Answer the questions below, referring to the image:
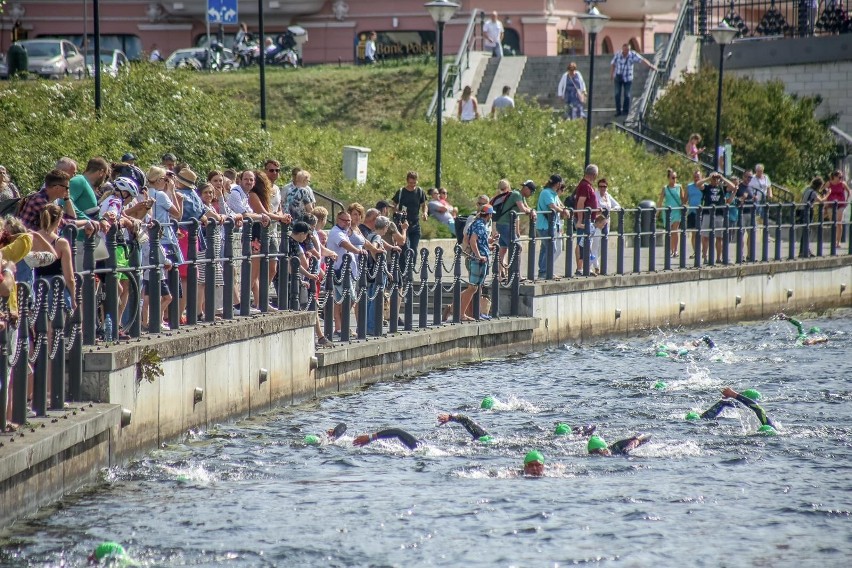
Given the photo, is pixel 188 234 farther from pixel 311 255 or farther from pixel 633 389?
pixel 633 389

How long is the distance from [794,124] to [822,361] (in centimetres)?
2020

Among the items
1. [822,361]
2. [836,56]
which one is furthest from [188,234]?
[836,56]

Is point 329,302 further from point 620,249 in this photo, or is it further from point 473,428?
point 620,249

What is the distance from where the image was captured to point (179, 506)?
12.6 meters

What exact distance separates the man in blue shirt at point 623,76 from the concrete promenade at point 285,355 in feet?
42.7

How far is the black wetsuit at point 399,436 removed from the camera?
15.1m

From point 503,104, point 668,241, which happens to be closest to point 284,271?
point 668,241

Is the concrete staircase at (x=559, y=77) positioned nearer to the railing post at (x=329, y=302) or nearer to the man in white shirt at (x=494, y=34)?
the man in white shirt at (x=494, y=34)

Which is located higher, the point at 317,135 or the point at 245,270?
the point at 317,135

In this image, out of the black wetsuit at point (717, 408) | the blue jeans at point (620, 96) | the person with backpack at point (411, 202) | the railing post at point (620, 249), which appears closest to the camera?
the black wetsuit at point (717, 408)

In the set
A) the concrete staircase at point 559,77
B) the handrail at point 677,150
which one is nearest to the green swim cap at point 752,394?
the handrail at point 677,150

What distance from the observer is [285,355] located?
56.1 feet

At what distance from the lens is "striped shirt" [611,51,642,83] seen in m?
41.4

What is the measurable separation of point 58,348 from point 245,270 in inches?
170
